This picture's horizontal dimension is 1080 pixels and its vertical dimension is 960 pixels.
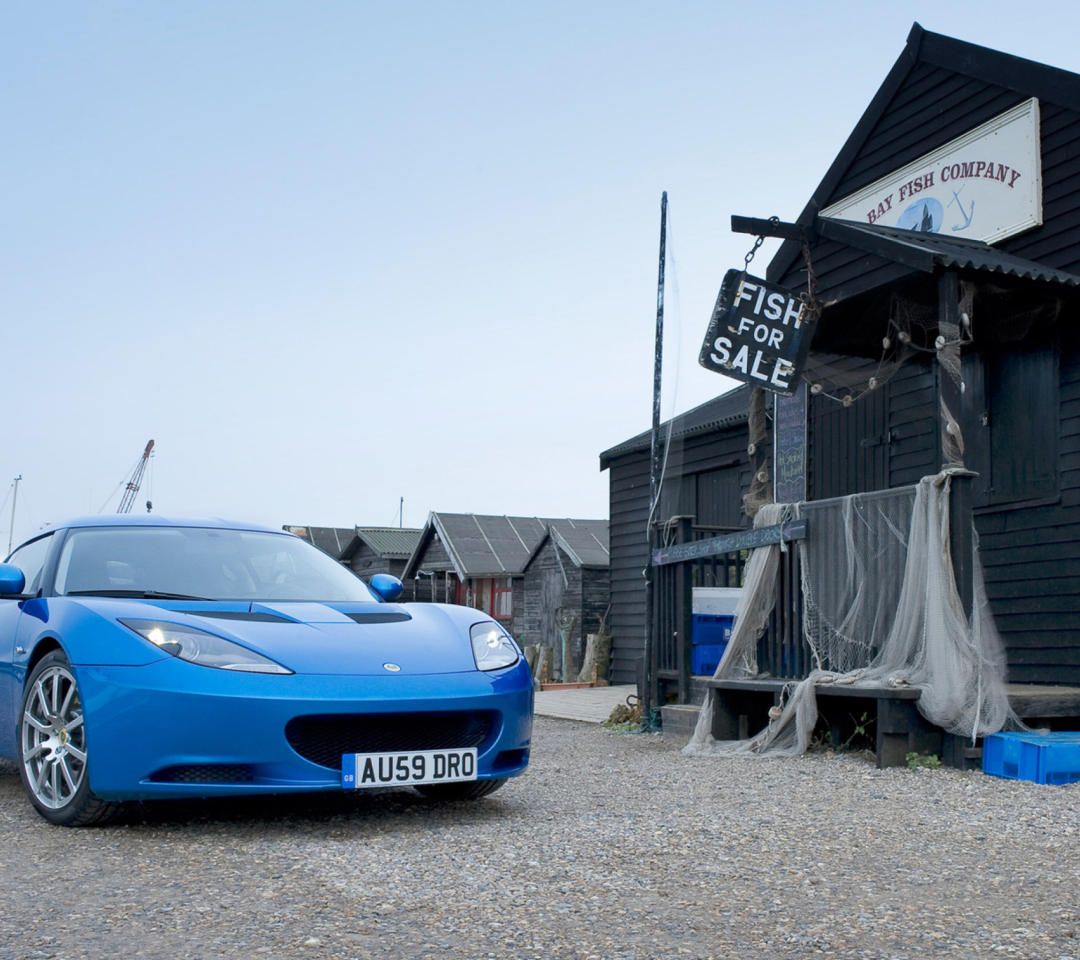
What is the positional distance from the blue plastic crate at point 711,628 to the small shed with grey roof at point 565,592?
1042cm

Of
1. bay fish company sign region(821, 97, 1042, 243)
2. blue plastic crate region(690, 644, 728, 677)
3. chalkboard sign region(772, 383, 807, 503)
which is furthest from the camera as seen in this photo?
chalkboard sign region(772, 383, 807, 503)

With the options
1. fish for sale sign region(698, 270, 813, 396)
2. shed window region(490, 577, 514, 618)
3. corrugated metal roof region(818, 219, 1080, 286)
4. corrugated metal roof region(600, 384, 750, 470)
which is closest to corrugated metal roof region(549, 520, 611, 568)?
shed window region(490, 577, 514, 618)

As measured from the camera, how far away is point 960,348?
6.98 m

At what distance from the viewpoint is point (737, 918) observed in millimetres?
2922

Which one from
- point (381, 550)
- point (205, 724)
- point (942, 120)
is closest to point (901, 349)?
point (942, 120)

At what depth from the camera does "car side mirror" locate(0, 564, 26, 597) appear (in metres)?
4.65

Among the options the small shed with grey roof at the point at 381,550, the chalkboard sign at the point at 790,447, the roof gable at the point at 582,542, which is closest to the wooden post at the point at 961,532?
the chalkboard sign at the point at 790,447

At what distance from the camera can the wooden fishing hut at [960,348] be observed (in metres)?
6.96

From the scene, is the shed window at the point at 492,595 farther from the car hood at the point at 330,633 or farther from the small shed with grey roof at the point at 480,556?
the car hood at the point at 330,633

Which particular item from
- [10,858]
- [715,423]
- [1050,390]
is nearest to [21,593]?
[10,858]

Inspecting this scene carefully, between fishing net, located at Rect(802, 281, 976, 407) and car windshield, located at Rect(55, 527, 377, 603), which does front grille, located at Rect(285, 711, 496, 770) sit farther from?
fishing net, located at Rect(802, 281, 976, 407)

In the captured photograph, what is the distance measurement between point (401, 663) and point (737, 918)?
175cm

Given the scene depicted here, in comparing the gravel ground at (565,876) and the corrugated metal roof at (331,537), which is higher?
the corrugated metal roof at (331,537)

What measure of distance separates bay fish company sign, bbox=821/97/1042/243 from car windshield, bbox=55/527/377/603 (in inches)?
248
